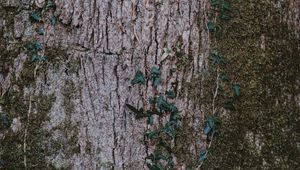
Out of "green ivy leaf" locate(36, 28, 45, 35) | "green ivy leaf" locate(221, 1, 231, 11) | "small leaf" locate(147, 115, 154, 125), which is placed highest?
"green ivy leaf" locate(221, 1, 231, 11)

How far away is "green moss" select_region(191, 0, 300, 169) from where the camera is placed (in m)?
2.65

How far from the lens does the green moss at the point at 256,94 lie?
265 cm

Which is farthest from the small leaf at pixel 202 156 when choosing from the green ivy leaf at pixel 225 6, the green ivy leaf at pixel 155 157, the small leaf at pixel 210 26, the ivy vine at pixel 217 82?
the green ivy leaf at pixel 225 6

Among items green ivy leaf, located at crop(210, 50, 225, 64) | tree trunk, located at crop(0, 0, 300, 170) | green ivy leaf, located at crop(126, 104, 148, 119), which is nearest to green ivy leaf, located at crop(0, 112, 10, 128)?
tree trunk, located at crop(0, 0, 300, 170)

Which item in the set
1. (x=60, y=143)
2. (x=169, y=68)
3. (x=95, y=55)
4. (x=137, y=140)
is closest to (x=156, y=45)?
(x=169, y=68)

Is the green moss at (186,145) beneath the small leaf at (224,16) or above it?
beneath

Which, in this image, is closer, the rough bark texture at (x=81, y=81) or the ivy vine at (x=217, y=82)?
the rough bark texture at (x=81, y=81)

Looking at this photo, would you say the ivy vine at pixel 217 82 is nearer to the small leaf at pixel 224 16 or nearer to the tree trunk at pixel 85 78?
the small leaf at pixel 224 16

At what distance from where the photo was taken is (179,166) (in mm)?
2566

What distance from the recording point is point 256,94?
107 inches

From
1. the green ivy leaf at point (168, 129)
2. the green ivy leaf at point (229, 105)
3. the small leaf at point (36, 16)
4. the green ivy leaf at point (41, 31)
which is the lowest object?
the green ivy leaf at point (168, 129)

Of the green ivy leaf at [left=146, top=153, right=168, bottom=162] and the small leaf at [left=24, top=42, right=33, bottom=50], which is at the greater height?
the small leaf at [left=24, top=42, right=33, bottom=50]

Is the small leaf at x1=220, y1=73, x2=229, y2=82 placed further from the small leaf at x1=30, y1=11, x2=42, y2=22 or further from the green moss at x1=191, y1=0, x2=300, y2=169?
the small leaf at x1=30, y1=11, x2=42, y2=22

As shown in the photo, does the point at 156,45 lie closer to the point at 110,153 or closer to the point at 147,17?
the point at 147,17
